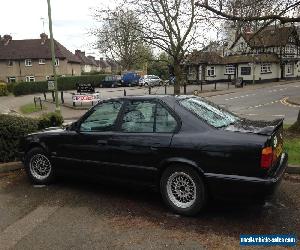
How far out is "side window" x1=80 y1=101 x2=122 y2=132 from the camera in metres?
5.65

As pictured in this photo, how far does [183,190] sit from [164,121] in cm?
97

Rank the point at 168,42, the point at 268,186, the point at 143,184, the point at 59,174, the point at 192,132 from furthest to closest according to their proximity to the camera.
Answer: the point at 168,42 → the point at 59,174 → the point at 143,184 → the point at 192,132 → the point at 268,186

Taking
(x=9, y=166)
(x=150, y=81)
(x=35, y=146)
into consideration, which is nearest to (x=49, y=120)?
(x=9, y=166)

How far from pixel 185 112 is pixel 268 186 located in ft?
4.71

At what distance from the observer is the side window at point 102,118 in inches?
223

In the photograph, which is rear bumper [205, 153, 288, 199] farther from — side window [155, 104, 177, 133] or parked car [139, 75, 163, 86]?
parked car [139, 75, 163, 86]

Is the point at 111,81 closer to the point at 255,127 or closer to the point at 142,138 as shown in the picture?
the point at 142,138

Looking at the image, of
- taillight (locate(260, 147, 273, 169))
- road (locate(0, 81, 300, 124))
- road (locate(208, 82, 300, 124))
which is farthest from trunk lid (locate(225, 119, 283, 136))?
road (locate(208, 82, 300, 124))

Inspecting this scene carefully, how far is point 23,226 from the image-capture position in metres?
4.84

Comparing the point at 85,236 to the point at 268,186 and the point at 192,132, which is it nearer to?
the point at 192,132

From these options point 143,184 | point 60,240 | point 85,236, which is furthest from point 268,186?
point 60,240

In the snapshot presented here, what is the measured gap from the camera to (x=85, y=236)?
4.46m

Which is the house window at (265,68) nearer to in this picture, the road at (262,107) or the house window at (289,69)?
the house window at (289,69)

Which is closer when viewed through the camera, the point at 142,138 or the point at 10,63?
the point at 142,138
